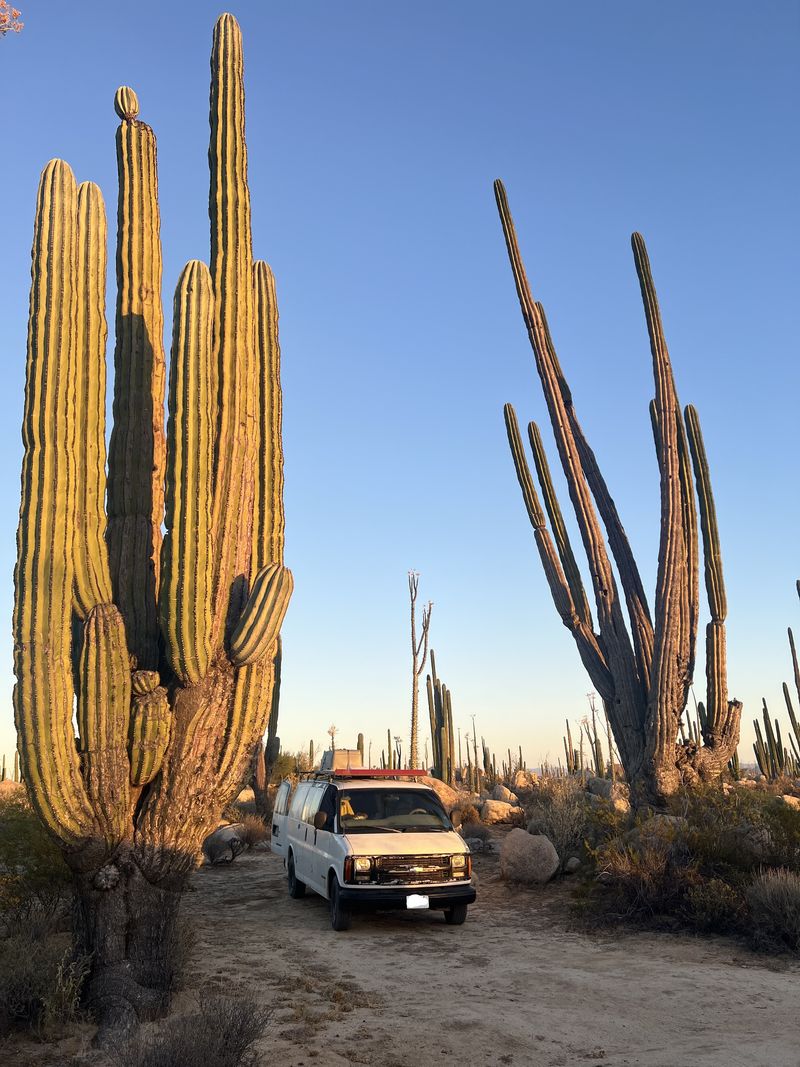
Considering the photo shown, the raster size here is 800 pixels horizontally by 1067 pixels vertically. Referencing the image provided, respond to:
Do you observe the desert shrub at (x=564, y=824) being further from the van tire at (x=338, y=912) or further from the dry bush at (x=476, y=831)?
the van tire at (x=338, y=912)

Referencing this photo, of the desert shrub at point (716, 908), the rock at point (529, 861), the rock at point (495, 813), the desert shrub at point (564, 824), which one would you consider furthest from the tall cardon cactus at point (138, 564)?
the rock at point (495, 813)

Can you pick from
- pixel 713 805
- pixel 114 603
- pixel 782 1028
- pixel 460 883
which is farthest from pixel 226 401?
pixel 713 805

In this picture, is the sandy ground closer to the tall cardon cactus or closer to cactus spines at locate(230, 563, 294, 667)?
the tall cardon cactus

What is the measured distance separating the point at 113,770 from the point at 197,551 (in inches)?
77.8

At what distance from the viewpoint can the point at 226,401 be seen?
8.46m

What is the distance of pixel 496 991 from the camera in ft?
24.8

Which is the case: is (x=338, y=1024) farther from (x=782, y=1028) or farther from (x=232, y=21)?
(x=232, y=21)

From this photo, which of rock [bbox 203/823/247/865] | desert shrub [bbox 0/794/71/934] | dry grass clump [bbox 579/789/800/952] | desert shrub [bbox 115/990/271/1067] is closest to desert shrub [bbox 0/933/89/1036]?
desert shrub [bbox 115/990/271/1067]

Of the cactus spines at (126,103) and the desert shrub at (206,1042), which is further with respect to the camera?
the cactus spines at (126,103)

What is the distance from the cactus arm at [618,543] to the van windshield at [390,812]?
18.9 ft

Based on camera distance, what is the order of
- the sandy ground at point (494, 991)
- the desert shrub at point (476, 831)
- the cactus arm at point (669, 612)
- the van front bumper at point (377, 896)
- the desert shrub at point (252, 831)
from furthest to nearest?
the desert shrub at point (252, 831)
the desert shrub at point (476, 831)
the cactus arm at point (669, 612)
the van front bumper at point (377, 896)
the sandy ground at point (494, 991)

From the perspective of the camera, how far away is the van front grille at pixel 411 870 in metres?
9.83

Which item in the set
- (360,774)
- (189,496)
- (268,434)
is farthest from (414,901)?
(268,434)

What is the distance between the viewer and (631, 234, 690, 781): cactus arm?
14.6 meters
